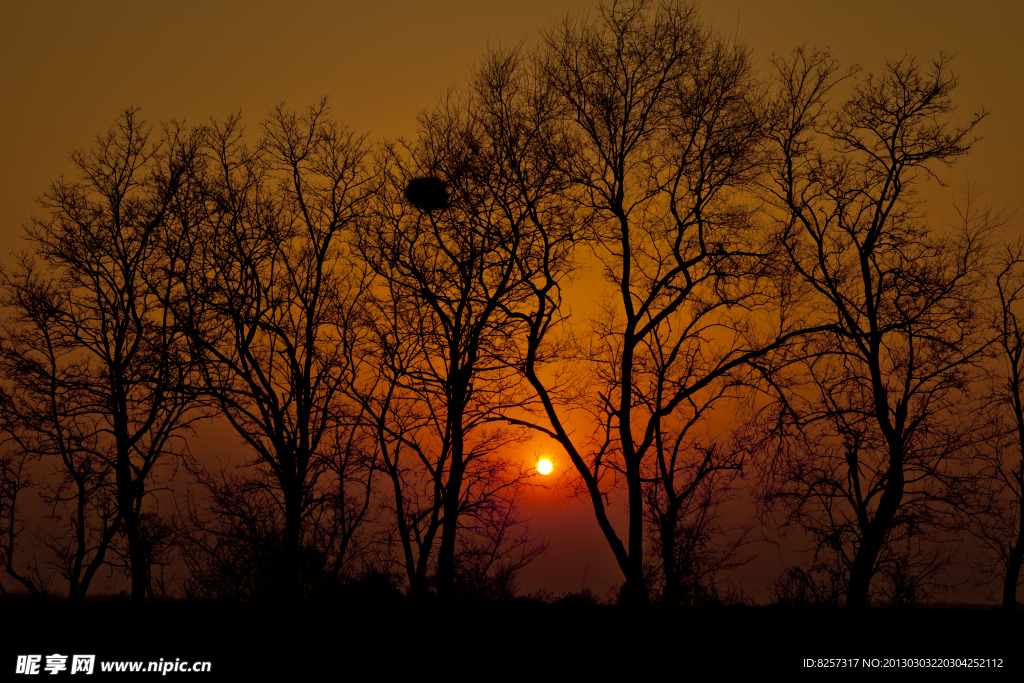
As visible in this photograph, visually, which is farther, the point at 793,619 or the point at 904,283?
the point at 904,283

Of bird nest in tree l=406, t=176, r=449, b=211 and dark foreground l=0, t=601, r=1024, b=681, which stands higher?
bird nest in tree l=406, t=176, r=449, b=211

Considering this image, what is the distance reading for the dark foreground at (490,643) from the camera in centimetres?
757

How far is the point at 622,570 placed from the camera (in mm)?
13906

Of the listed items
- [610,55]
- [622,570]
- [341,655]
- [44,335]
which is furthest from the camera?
[44,335]

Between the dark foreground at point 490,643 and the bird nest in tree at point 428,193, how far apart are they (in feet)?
28.6

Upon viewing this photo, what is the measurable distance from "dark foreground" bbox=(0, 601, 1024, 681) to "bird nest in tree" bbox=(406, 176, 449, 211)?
8.73m

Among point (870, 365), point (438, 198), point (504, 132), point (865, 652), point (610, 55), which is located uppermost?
point (610, 55)

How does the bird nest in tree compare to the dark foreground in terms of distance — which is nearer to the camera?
the dark foreground

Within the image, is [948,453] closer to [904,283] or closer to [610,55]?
[904,283]

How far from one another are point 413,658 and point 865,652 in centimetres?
517

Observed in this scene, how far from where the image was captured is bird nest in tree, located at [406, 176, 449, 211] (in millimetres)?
14781

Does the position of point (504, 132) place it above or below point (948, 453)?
above

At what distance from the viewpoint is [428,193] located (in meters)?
14.8

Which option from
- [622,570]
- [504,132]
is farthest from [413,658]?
[504,132]
